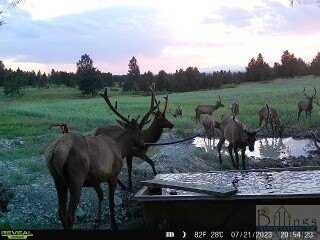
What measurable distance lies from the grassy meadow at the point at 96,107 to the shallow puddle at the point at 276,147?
35 centimetres

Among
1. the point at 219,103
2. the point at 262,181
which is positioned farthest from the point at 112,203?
the point at 219,103

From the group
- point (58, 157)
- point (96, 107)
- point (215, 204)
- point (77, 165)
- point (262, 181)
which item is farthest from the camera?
point (96, 107)

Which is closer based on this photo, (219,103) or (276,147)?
(276,147)

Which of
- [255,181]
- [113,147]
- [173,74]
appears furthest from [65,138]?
[173,74]

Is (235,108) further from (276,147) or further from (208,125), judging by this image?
(276,147)

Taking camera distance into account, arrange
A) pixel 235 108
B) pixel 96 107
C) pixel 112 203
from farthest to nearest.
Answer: pixel 235 108 < pixel 96 107 < pixel 112 203

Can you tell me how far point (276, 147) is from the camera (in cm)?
1173

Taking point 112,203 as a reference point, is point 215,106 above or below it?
above

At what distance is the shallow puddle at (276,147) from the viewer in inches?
452

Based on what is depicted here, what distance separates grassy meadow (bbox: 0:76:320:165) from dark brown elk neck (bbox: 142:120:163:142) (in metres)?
0.58

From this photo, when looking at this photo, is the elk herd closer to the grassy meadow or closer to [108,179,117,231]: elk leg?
[108,179,117,231]: elk leg

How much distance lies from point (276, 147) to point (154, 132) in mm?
2768

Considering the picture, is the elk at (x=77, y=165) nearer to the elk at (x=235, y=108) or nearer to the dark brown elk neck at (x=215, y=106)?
the dark brown elk neck at (x=215, y=106)

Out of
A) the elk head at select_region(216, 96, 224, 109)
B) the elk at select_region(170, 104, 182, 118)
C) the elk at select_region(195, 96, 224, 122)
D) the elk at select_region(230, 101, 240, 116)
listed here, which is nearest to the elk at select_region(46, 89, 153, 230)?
the elk at select_region(170, 104, 182, 118)
